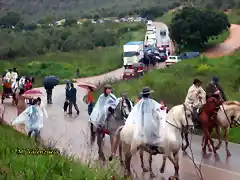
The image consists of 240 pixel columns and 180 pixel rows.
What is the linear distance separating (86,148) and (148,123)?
5071mm

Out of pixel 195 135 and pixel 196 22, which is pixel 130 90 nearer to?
pixel 195 135

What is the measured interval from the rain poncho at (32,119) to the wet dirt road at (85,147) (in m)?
0.66

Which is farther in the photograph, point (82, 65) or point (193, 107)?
point (82, 65)

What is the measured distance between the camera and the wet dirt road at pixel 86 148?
14375mm

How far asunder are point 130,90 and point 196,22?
26.5 metres

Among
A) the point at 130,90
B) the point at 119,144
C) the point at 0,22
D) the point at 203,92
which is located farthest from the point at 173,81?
the point at 0,22

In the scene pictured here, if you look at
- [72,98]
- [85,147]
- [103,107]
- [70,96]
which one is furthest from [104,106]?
[72,98]

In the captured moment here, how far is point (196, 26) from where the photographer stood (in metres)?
52.8

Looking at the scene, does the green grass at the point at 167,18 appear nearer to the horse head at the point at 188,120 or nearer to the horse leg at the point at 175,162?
the horse head at the point at 188,120

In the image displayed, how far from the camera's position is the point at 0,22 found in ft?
356

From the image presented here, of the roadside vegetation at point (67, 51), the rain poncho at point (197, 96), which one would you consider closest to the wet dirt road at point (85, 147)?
the rain poncho at point (197, 96)

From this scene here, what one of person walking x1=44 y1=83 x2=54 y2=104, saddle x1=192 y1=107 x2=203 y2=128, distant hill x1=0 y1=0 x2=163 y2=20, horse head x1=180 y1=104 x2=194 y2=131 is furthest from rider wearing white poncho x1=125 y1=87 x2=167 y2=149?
distant hill x1=0 y1=0 x2=163 y2=20

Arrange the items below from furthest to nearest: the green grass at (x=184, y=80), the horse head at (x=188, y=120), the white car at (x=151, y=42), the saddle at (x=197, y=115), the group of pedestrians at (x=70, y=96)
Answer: the white car at (x=151, y=42), the group of pedestrians at (x=70, y=96), the green grass at (x=184, y=80), the saddle at (x=197, y=115), the horse head at (x=188, y=120)

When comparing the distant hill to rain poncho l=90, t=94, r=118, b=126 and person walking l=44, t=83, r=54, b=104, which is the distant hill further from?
rain poncho l=90, t=94, r=118, b=126
